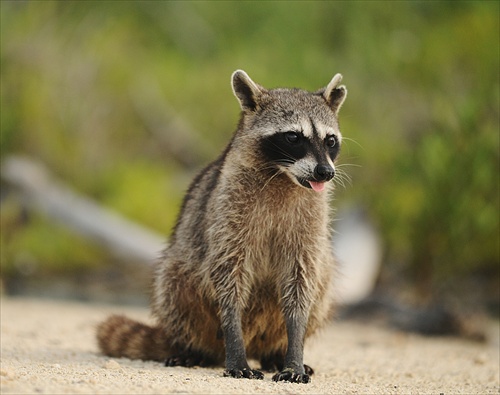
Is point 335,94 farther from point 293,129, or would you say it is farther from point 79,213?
point 79,213

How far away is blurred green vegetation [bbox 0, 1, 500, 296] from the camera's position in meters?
11.0

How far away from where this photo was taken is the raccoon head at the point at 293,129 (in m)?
5.68

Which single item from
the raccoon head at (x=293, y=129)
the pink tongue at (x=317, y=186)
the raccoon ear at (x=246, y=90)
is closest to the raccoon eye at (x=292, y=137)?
the raccoon head at (x=293, y=129)

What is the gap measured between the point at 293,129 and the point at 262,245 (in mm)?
855

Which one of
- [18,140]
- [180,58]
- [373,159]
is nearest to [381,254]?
[373,159]

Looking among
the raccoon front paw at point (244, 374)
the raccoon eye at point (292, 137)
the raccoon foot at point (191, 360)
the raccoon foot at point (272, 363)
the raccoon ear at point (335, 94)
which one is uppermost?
the raccoon ear at point (335, 94)

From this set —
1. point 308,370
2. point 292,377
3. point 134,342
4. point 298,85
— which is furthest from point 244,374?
point 298,85

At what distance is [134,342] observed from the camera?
6605 mm

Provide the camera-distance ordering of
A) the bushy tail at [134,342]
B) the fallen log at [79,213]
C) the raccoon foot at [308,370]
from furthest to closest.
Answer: the fallen log at [79,213] → the bushy tail at [134,342] → the raccoon foot at [308,370]

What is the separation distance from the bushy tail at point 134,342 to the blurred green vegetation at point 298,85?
276 centimetres

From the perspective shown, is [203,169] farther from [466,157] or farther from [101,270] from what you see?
[101,270]

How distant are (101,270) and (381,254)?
420cm

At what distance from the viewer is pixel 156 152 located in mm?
17750

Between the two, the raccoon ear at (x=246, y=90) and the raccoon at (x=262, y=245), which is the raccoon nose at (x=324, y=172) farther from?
the raccoon ear at (x=246, y=90)
